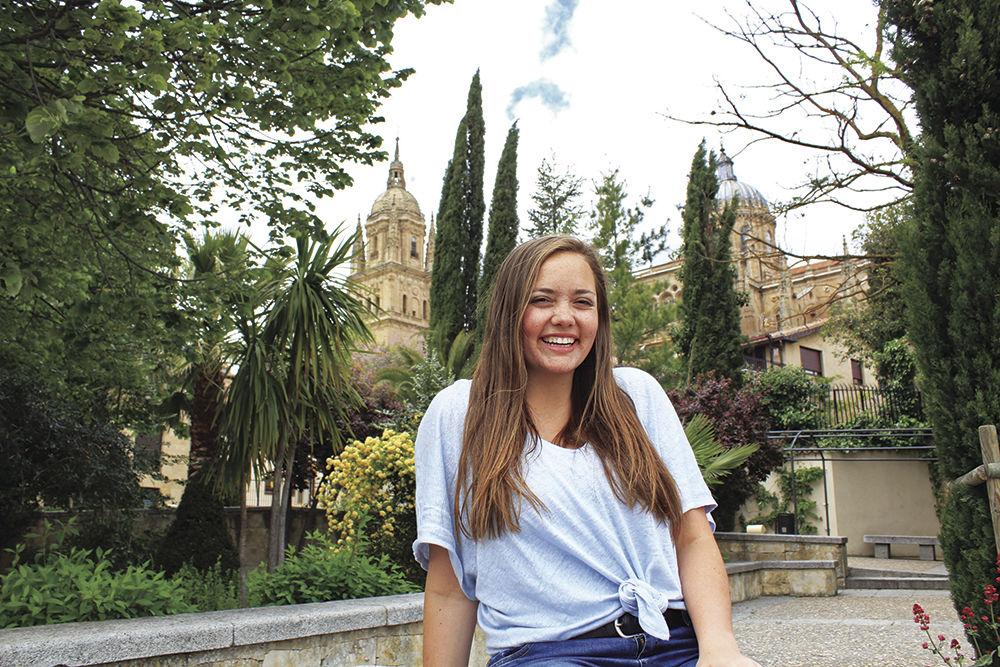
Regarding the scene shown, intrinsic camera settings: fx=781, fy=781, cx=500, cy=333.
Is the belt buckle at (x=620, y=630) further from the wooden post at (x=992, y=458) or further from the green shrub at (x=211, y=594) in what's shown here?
the green shrub at (x=211, y=594)

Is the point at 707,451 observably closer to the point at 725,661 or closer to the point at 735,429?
the point at 735,429

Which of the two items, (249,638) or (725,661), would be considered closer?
(725,661)

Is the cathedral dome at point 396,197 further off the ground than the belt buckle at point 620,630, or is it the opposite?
the cathedral dome at point 396,197

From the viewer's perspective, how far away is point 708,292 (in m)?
18.6

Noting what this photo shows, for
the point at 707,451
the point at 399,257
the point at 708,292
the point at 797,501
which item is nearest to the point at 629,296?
the point at 708,292

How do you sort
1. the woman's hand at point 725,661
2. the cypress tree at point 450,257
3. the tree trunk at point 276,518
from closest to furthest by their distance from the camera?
the woman's hand at point 725,661 < the tree trunk at point 276,518 < the cypress tree at point 450,257

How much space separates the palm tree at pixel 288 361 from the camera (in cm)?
707

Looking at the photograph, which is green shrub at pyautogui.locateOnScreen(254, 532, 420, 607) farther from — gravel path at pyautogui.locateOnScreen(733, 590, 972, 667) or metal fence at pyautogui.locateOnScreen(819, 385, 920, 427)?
metal fence at pyautogui.locateOnScreen(819, 385, 920, 427)

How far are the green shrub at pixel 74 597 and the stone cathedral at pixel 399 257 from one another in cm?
6594

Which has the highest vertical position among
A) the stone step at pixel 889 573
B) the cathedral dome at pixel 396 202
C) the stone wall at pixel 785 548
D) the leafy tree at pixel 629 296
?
the cathedral dome at pixel 396 202

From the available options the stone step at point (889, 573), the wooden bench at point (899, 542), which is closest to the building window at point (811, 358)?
the wooden bench at point (899, 542)

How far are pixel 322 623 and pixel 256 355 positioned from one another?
361cm

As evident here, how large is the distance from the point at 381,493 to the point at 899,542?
12.7m

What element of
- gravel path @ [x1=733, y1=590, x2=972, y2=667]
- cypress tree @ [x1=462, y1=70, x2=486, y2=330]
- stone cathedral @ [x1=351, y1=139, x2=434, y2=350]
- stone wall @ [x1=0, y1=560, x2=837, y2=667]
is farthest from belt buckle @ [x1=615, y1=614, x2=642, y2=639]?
stone cathedral @ [x1=351, y1=139, x2=434, y2=350]
